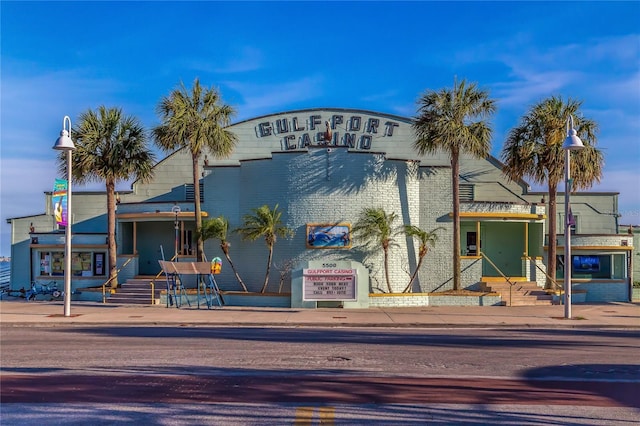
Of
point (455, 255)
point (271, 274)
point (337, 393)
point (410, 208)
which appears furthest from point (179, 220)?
point (337, 393)

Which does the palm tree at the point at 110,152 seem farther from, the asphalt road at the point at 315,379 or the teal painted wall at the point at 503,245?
the teal painted wall at the point at 503,245

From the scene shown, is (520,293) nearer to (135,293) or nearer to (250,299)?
(250,299)

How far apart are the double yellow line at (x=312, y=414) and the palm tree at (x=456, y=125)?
19062 mm

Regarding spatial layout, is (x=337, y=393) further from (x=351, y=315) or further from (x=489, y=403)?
(x=351, y=315)

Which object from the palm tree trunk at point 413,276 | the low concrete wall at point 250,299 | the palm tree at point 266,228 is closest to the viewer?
the low concrete wall at point 250,299

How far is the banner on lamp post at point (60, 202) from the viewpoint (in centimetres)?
2167

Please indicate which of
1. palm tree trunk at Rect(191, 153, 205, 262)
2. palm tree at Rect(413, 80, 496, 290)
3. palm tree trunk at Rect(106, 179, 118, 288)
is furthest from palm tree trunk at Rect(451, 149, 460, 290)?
palm tree trunk at Rect(106, 179, 118, 288)

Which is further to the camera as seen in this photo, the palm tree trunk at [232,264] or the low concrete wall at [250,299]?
the palm tree trunk at [232,264]

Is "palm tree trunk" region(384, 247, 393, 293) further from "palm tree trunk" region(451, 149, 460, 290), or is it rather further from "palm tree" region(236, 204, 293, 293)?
"palm tree" region(236, 204, 293, 293)

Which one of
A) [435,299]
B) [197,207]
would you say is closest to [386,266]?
[435,299]

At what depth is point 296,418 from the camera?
794 cm

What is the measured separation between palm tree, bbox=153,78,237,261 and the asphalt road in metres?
11.0

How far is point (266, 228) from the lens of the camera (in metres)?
26.4

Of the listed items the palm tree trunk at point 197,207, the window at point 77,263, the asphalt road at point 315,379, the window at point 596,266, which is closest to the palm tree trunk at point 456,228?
the window at point 596,266
